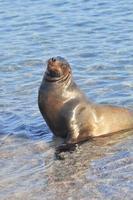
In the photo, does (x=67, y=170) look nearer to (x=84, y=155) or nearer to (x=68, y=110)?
(x=84, y=155)

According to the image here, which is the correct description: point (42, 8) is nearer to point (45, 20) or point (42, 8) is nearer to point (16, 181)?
point (45, 20)

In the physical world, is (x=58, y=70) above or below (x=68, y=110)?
above

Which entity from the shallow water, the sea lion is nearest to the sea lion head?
the sea lion

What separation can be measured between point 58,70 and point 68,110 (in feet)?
1.64

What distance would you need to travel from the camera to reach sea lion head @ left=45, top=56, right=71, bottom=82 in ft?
26.3

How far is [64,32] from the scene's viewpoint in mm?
14195

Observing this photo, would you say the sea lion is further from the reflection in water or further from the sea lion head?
the reflection in water

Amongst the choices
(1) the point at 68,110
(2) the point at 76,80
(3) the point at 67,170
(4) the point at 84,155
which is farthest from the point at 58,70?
(2) the point at 76,80

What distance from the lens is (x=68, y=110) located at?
8.08 m

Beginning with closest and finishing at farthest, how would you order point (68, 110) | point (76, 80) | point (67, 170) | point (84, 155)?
1. point (67, 170)
2. point (84, 155)
3. point (68, 110)
4. point (76, 80)

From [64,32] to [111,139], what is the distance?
21.3 feet

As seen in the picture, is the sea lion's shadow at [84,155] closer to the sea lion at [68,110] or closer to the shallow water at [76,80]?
the shallow water at [76,80]

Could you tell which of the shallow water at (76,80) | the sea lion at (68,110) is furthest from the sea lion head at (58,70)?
the shallow water at (76,80)

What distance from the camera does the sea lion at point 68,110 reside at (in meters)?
8.00
